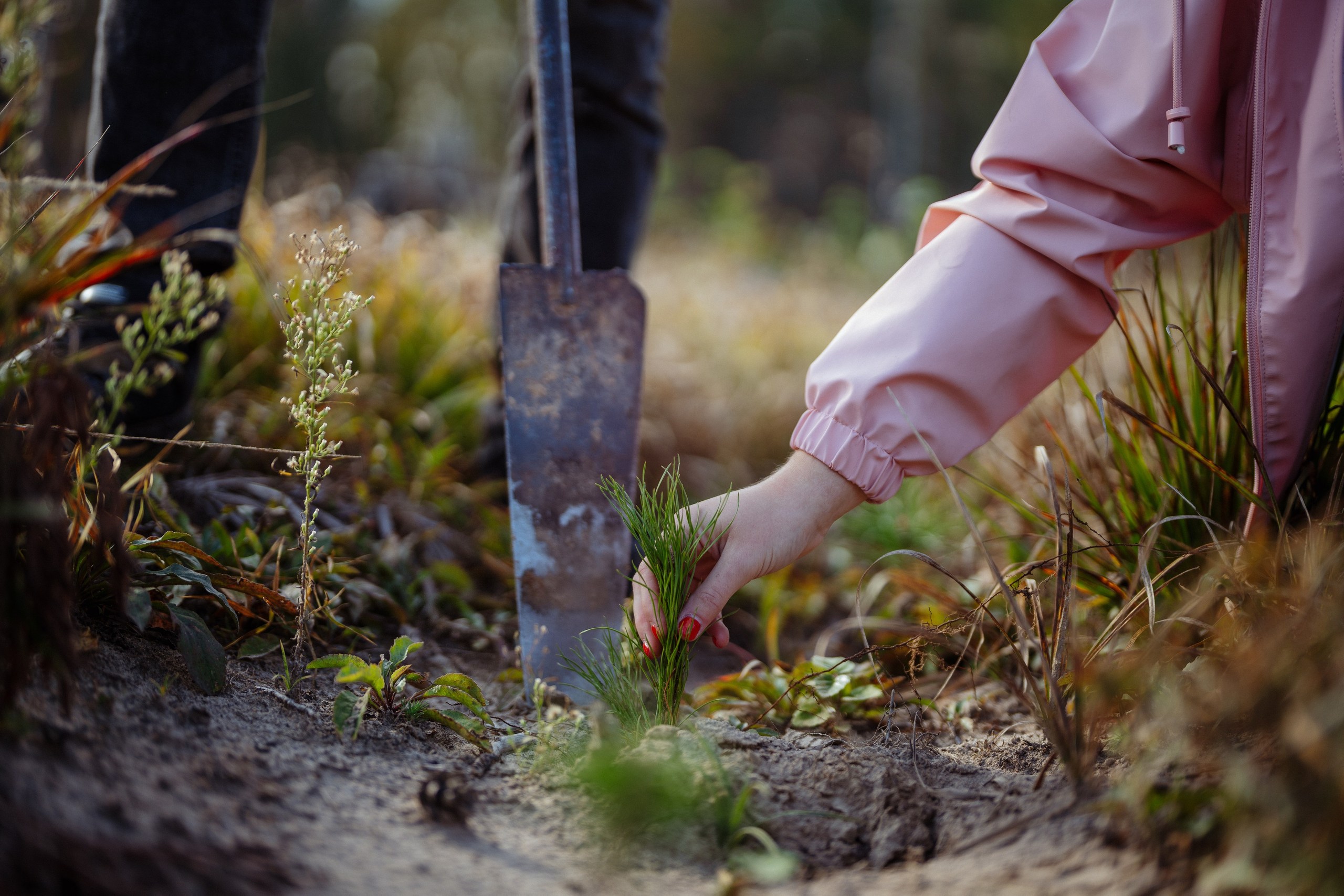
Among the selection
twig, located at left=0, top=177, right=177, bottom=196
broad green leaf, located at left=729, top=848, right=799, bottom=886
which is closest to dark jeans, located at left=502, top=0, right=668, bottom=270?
twig, located at left=0, top=177, right=177, bottom=196

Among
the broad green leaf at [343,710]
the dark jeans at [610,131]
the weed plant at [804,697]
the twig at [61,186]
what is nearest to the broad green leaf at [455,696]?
the broad green leaf at [343,710]

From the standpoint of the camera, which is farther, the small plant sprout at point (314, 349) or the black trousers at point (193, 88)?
the black trousers at point (193, 88)

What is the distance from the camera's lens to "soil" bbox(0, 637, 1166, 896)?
0.80 metres

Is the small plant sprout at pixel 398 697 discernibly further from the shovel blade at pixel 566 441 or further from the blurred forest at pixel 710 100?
the blurred forest at pixel 710 100

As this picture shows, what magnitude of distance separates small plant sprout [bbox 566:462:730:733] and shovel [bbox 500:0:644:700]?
20cm

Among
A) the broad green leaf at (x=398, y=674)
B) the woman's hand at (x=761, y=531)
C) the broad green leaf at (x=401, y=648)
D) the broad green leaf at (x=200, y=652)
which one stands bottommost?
the broad green leaf at (x=398, y=674)

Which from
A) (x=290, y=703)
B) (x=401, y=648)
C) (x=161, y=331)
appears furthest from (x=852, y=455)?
(x=161, y=331)

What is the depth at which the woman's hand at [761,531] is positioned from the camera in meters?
1.20

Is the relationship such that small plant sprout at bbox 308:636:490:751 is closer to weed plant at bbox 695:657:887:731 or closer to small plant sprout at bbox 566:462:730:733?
small plant sprout at bbox 566:462:730:733

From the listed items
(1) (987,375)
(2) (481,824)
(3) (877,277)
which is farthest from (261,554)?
(3) (877,277)

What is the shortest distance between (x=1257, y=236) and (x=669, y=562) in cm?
97

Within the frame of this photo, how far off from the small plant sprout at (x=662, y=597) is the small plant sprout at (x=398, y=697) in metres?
0.17

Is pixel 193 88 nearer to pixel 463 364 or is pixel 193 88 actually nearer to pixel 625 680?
pixel 463 364

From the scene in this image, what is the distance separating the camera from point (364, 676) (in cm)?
118
